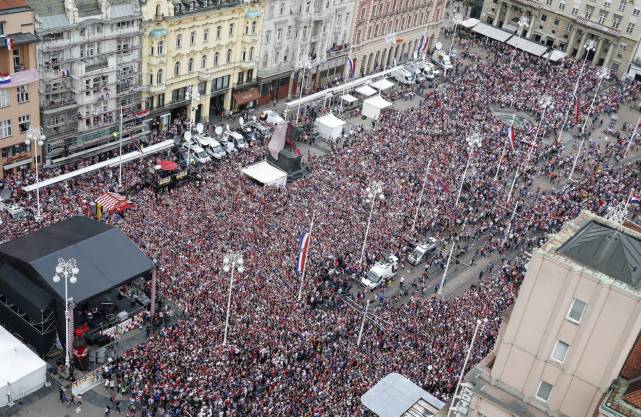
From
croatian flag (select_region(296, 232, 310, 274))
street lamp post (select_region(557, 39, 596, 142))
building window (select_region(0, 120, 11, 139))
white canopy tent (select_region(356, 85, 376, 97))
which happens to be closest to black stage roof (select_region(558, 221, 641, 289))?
croatian flag (select_region(296, 232, 310, 274))

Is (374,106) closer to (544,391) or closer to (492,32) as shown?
(492,32)

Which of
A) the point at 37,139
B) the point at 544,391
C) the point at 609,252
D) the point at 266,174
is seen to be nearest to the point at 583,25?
the point at 266,174

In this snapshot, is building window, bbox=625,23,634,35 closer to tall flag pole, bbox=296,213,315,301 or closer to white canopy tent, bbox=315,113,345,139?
white canopy tent, bbox=315,113,345,139

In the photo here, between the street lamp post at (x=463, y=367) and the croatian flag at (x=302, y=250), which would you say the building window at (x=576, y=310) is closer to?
the street lamp post at (x=463, y=367)

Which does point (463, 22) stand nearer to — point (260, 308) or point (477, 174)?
Answer: point (477, 174)

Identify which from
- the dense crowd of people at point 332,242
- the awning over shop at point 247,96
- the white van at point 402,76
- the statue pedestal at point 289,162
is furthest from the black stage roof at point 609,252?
the white van at point 402,76

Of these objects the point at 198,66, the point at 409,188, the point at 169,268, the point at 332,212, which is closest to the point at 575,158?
the point at 409,188

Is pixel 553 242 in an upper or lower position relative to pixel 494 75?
upper
